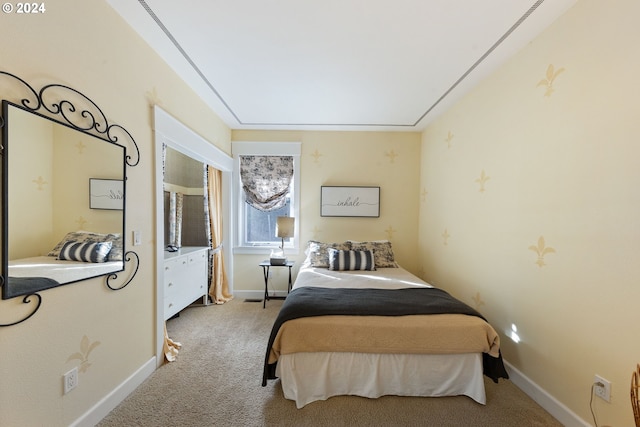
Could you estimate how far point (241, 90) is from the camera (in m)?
2.48

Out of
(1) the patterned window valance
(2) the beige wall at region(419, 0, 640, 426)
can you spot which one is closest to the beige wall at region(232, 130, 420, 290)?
(1) the patterned window valance

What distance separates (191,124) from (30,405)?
2243 millimetres

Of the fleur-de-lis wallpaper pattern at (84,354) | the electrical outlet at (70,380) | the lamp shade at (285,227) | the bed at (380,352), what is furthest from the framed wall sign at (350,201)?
the electrical outlet at (70,380)

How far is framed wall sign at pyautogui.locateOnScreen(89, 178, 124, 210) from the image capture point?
1.45 m

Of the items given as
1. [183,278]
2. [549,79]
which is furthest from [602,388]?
[183,278]

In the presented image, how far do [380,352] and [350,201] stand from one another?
217 cm

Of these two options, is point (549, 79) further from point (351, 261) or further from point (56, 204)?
point (56, 204)

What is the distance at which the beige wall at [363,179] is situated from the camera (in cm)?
355

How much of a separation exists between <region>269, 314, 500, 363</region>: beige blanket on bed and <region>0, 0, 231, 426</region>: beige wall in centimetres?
103

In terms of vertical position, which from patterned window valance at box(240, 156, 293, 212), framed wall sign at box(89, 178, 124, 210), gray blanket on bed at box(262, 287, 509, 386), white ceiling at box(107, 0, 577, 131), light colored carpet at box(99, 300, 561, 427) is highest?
white ceiling at box(107, 0, 577, 131)

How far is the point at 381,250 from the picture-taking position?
3.22 meters

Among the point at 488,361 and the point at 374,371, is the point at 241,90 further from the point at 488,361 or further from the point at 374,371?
the point at 488,361

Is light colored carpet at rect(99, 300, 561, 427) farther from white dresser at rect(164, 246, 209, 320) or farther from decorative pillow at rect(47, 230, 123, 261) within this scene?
decorative pillow at rect(47, 230, 123, 261)

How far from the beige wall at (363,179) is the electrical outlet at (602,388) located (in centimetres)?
224
